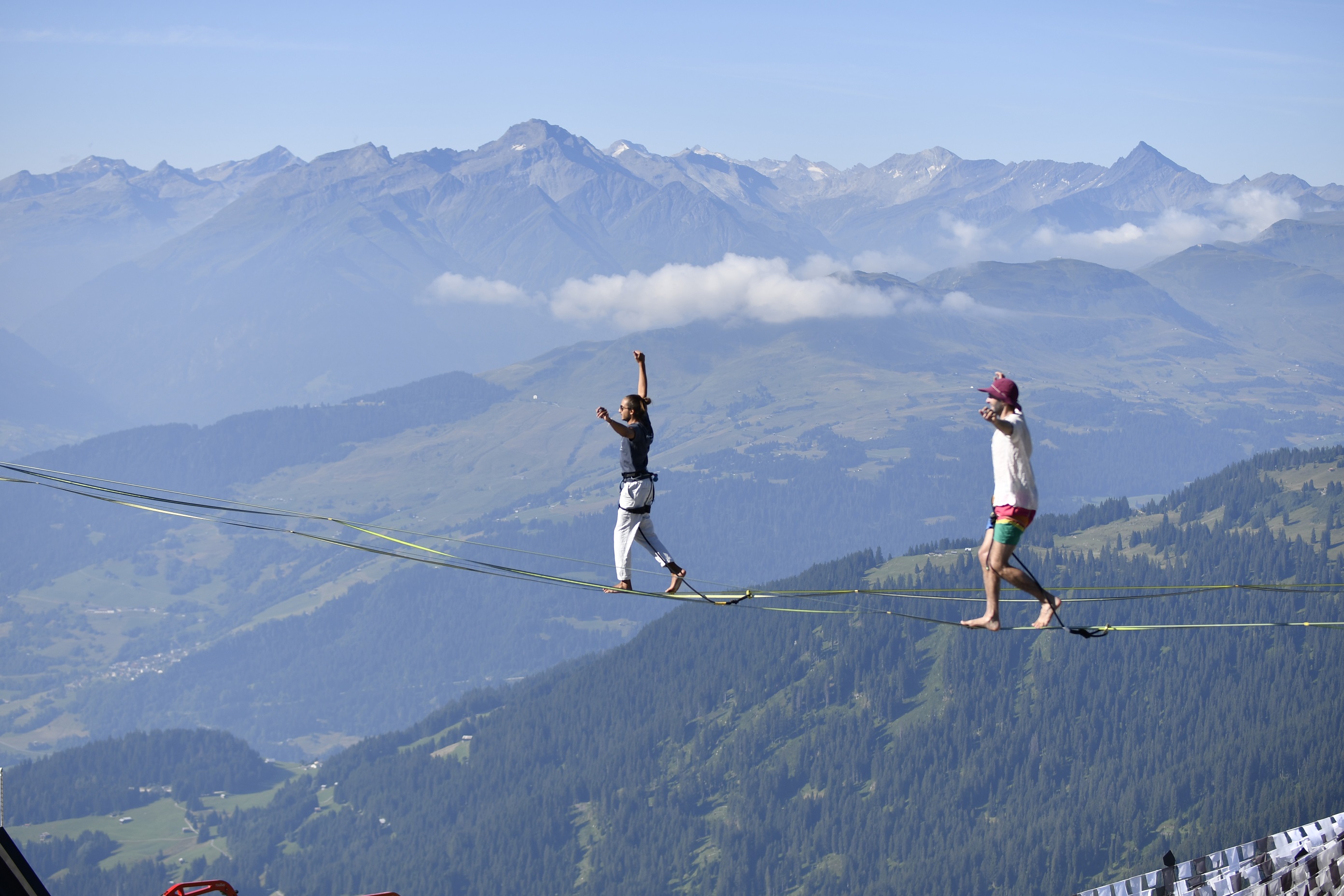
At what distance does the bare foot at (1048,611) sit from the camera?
18453 mm

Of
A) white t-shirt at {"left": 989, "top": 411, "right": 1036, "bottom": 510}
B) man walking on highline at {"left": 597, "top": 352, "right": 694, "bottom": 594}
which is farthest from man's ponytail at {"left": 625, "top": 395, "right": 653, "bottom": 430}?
white t-shirt at {"left": 989, "top": 411, "right": 1036, "bottom": 510}

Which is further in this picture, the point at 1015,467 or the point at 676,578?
the point at 676,578

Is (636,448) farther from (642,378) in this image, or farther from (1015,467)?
(1015,467)

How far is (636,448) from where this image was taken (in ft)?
71.1

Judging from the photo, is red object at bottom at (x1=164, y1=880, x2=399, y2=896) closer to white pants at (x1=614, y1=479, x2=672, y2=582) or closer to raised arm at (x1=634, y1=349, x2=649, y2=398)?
white pants at (x1=614, y1=479, x2=672, y2=582)

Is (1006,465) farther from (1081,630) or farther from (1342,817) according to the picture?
(1342,817)

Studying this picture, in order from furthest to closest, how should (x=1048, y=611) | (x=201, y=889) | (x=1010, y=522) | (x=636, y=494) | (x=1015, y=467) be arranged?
(x=636, y=494) < (x=1048, y=611) < (x=1010, y=522) < (x=1015, y=467) < (x=201, y=889)

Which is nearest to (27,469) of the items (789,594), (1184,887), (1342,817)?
(789,594)

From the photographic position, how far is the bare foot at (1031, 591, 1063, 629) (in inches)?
727

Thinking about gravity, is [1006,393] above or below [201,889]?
above

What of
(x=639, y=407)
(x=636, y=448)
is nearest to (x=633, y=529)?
(x=636, y=448)

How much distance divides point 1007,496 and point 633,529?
24.8ft

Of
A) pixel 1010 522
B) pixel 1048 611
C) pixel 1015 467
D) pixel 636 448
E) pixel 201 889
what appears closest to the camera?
pixel 201 889

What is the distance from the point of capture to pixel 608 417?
1939cm
